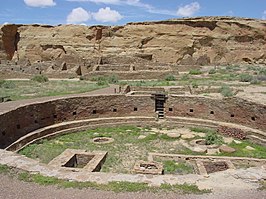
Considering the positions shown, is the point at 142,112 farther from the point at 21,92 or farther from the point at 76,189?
the point at 76,189

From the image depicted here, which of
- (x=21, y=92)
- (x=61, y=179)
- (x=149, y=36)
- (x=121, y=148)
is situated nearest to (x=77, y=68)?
(x=21, y=92)

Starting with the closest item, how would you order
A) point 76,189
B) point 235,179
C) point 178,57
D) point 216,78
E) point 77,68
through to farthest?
point 76,189 → point 235,179 → point 216,78 → point 77,68 → point 178,57

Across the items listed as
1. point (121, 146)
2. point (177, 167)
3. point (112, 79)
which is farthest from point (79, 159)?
point (112, 79)

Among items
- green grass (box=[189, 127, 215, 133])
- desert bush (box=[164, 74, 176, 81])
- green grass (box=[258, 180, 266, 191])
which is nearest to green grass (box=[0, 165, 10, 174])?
green grass (box=[258, 180, 266, 191])

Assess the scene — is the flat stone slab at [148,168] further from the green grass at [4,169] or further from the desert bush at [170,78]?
the desert bush at [170,78]

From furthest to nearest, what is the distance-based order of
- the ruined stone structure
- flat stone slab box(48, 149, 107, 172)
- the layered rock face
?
the layered rock face → the ruined stone structure → flat stone slab box(48, 149, 107, 172)

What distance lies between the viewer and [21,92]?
66.3 feet

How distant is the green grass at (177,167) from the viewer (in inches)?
416

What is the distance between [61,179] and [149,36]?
41664 mm

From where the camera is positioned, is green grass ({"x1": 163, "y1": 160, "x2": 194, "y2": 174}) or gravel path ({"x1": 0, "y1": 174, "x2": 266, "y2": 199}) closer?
gravel path ({"x1": 0, "y1": 174, "x2": 266, "y2": 199})

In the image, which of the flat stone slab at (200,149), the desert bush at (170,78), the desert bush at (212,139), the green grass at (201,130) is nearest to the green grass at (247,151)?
the desert bush at (212,139)

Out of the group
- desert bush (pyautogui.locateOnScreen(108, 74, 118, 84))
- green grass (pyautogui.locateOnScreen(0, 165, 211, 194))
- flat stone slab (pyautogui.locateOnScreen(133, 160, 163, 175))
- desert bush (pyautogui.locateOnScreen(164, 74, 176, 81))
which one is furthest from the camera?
desert bush (pyautogui.locateOnScreen(164, 74, 176, 81))

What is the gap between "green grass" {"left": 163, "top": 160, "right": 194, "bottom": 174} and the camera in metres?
10.6

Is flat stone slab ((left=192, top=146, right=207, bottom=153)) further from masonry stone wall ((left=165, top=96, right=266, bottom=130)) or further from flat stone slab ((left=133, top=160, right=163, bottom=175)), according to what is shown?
masonry stone wall ((left=165, top=96, right=266, bottom=130))
